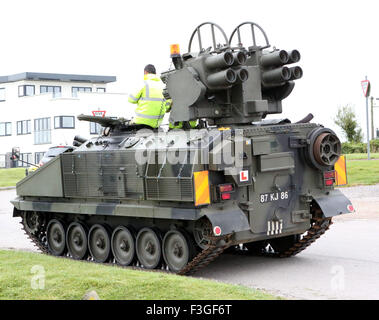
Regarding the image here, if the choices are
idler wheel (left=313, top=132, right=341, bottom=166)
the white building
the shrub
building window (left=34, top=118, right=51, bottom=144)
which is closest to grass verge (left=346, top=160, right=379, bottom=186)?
idler wheel (left=313, top=132, right=341, bottom=166)

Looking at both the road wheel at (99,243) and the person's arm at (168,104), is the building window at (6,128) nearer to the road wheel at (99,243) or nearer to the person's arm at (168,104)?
the road wheel at (99,243)

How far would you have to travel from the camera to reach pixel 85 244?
41.3 ft

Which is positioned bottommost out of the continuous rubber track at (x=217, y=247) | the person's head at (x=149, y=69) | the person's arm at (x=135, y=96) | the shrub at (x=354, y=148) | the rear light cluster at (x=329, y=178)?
the continuous rubber track at (x=217, y=247)

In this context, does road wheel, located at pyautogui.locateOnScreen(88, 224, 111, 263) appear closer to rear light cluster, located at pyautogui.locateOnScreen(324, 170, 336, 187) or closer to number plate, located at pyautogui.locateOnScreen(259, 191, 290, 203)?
number plate, located at pyautogui.locateOnScreen(259, 191, 290, 203)

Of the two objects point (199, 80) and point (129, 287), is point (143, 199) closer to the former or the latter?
point (199, 80)

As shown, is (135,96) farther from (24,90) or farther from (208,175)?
(24,90)

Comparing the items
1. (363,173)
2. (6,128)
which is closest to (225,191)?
(363,173)

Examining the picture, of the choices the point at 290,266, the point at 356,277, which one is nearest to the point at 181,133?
the point at 290,266

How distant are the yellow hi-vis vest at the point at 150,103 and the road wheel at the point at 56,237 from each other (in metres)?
2.57

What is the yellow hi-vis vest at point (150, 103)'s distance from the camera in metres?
12.2

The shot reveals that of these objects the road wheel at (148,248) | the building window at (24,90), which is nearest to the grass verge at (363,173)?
the road wheel at (148,248)

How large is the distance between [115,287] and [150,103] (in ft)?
15.4

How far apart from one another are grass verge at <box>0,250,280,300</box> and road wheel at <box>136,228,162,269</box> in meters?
1.57

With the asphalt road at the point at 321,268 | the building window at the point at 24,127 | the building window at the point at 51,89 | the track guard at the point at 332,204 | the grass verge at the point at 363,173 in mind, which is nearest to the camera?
the asphalt road at the point at 321,268
